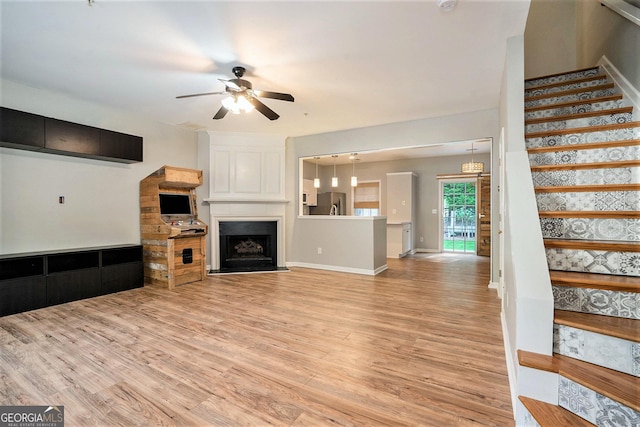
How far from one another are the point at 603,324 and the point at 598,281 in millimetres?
245

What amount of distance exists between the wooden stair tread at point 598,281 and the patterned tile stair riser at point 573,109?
6.54 feet

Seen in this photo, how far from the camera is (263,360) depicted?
7.09ft

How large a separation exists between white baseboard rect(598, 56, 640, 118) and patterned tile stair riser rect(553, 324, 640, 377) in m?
2.31

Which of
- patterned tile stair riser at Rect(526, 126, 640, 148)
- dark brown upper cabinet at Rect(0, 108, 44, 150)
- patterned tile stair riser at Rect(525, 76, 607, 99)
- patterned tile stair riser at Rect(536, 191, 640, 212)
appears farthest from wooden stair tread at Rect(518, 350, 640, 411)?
dark brown upper cabinet at Rect(0, 108, 44, 150)

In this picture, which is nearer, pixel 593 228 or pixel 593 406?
pixel 593 406

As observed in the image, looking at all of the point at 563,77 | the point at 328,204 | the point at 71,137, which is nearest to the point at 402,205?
the point at 328,204

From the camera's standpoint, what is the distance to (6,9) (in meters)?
2.22

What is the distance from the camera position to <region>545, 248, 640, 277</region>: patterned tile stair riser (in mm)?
1645

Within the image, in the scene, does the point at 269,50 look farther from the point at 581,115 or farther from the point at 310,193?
the point at 310,193

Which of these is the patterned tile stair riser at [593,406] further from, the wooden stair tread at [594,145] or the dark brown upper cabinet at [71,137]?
the dark brown upper cabinet at [71,137]

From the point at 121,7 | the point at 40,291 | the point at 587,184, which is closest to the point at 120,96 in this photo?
the point at 121,7

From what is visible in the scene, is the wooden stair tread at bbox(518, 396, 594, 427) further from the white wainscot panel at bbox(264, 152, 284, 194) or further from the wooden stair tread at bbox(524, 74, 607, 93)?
the white wainscot panel at bbox(264, 152, 284, 194)

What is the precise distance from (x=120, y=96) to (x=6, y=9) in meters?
1.70

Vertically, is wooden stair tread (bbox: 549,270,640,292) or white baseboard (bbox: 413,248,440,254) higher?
wooden stair tread (bbox: 549,270,640,292)
